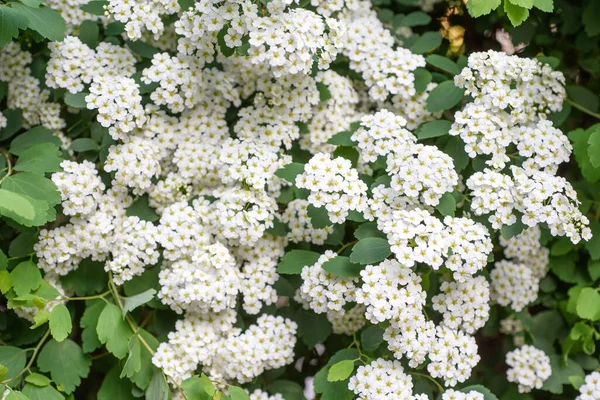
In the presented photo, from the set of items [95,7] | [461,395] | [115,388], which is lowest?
[115,388]

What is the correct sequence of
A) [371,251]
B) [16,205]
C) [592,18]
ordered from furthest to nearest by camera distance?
[592,18], [371,251], [16,205]

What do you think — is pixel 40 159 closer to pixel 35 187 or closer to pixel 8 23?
pixel 35 187

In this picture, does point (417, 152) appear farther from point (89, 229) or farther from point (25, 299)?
point (25, 299)

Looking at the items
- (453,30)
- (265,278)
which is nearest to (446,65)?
(453,30)

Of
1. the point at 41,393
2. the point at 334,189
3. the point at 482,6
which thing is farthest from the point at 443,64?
the point at 41,393

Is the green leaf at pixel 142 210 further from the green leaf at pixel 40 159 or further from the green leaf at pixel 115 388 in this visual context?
the green leaf at pixel 115 388

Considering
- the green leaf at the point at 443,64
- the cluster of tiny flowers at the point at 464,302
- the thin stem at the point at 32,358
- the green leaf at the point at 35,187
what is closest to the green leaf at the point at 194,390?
the thin stem at the point at 32,358

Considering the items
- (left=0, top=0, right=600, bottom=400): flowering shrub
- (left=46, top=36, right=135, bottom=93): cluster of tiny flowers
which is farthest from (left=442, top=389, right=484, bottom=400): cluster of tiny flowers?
(left=46, top=36, right=135, bottom=93): cluster of tiny flowers
